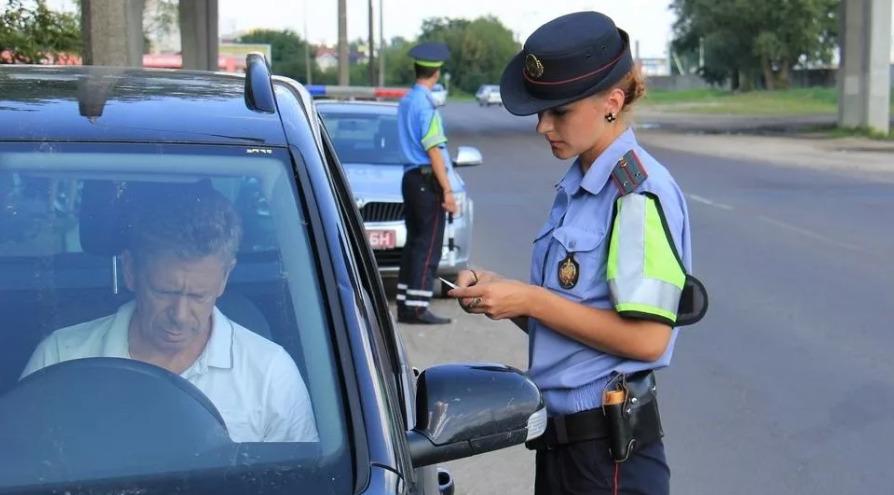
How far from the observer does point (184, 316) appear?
2.55 meters

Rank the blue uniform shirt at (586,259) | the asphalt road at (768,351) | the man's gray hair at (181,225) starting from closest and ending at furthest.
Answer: the man's gray hair at (181,225), the blue uniform shirt at (586,259), the asphalt road at (768,351)

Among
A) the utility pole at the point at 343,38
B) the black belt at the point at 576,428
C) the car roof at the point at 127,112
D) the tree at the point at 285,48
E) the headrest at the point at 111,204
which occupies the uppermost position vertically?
the tree at the point at 285,48

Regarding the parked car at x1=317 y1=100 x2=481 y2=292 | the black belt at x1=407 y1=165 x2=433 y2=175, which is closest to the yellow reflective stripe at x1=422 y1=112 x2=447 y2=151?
the black belt at x1=407 y1=165 x2=433 y2=175

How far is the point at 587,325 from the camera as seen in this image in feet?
9.12

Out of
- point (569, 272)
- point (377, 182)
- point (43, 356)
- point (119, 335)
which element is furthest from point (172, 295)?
point (377, 182)

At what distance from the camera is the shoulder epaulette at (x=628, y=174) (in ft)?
9.10

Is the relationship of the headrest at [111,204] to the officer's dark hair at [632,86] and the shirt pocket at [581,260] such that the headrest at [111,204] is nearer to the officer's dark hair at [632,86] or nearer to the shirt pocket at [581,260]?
the shirt pocket at [581,260]

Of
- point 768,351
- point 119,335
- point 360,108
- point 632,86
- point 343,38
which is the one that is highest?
point 343,38

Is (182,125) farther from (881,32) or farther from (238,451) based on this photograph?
(881,32)

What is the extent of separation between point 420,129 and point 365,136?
271 centimetres

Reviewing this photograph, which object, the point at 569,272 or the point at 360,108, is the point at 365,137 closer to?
the point at 360,108

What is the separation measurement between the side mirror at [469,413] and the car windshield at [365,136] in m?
8.18

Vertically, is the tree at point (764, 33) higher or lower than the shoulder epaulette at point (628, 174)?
higher

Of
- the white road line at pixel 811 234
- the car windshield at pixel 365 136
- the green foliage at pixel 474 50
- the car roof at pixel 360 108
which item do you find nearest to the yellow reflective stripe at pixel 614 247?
the car windshield at pixel 365 136
